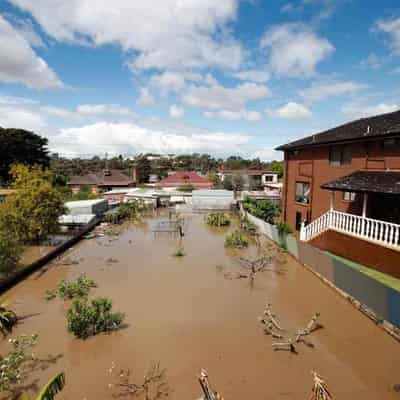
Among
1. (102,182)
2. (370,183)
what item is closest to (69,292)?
(370,183)

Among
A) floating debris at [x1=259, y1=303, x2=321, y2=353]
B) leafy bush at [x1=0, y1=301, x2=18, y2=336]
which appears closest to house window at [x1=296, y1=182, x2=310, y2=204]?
floating debris at [x1=259, y1=303, x2=321, y2=353]

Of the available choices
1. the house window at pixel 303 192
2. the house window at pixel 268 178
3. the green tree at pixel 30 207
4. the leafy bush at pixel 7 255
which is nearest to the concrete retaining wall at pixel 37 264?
the leafy bush at pixel 7 255

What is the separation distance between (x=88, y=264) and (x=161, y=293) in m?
6.28

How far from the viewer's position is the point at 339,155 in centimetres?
1605

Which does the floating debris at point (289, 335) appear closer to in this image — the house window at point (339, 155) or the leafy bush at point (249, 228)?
the house window at point (339, 155)

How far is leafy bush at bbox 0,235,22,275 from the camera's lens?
1196 centimetres

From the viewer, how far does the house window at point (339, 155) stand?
1540 cm

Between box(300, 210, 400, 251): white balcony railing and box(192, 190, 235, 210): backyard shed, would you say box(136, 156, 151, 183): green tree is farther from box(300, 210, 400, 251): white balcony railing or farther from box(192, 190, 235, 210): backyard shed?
box(300, 210, 400, 251): white balcony railing

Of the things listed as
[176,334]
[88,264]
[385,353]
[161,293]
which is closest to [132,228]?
[88,264]

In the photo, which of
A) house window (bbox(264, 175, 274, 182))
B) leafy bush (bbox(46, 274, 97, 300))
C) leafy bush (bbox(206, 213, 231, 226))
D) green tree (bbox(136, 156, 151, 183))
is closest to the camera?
leafy bush (bbox(46, 274, 97, 300))

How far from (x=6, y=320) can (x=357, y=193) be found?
1541cm

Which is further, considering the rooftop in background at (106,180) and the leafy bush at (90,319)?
the rooftop in background at (106,180)

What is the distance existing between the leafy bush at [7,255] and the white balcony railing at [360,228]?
1452 cm

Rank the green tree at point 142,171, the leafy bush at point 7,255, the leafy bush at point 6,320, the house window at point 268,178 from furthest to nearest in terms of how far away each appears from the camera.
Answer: the green tree at point 142,171 < the house window at point 268,178 < the leafy bush at point 7,255 < the leafy bush at point 6,320
